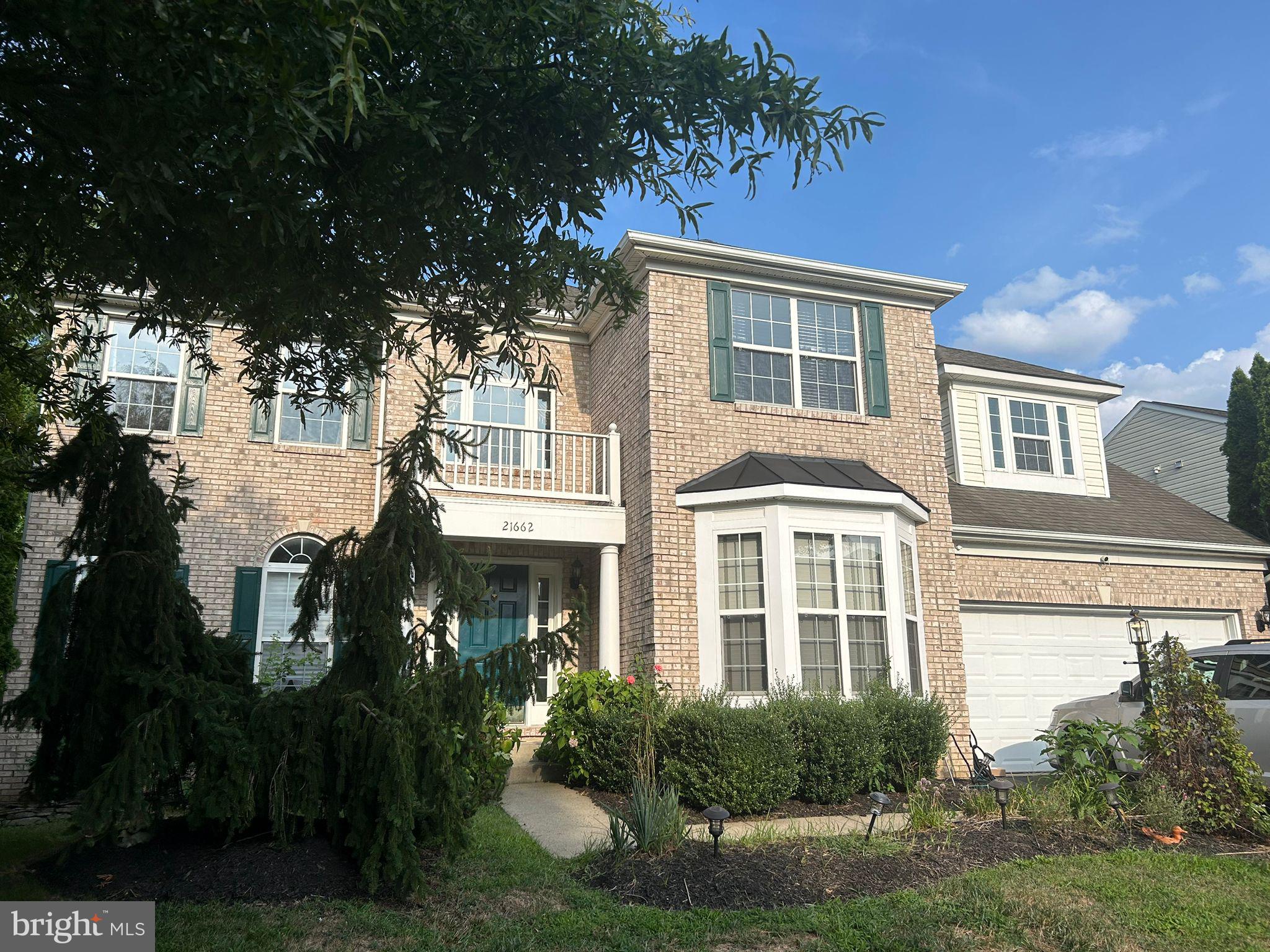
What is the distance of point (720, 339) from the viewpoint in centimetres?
1213

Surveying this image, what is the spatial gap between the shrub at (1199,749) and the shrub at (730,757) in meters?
3.27

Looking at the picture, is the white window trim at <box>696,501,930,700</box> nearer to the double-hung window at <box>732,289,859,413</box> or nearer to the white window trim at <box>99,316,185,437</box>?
Result: the double-hung window at <box>732,289,859,413</box>

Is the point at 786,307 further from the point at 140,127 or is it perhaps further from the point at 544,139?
the point at 140,127

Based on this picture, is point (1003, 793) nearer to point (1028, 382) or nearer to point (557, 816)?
point (557, 816)

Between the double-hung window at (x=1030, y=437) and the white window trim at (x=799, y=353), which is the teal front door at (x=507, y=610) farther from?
the double-hung window at (x=1030, y=437)

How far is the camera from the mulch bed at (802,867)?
568 centimetres

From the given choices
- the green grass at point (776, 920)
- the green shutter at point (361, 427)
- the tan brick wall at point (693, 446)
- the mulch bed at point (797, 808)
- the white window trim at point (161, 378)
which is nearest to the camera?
the green grass at point (776, 920)

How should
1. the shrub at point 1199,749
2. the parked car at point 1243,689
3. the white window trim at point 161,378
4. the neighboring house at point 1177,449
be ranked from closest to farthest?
the shrub at point 1199,749 → the parked car at point 1243,689 → the white window trim at point 161,378 → the neighboring house at point 1177,449

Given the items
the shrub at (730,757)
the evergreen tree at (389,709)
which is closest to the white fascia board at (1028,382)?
the shrub at (730,757)

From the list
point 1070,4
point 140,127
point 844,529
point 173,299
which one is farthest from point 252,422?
point 1070,4

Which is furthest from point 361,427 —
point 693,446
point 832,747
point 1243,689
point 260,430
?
point 1243,689

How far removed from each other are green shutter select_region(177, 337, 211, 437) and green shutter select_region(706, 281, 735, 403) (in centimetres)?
654

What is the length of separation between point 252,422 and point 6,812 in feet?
17.1

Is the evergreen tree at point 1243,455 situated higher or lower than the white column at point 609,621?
higher
